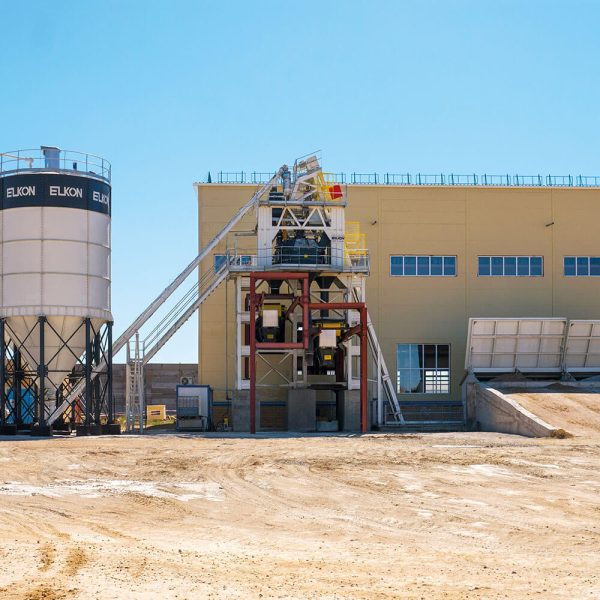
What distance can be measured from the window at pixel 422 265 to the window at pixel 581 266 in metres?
6.30

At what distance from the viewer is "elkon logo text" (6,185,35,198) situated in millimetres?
40812

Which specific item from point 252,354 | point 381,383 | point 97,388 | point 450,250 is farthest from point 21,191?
point 450,250

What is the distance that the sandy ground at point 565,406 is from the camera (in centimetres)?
3728

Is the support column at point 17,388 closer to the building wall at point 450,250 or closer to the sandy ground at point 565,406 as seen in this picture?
the building wall at point 450,250

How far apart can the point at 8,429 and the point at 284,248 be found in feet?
45.1

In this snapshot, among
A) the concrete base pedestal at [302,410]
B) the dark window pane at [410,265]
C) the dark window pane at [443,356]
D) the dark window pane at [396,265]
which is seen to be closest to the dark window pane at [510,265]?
the dark window pane at [410,265]

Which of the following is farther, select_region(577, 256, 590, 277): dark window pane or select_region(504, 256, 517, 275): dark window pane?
select_region(577, 256, 590, 277): dark window pane

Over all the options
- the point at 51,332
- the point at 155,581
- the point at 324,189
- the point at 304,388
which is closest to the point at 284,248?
the point at 324,189

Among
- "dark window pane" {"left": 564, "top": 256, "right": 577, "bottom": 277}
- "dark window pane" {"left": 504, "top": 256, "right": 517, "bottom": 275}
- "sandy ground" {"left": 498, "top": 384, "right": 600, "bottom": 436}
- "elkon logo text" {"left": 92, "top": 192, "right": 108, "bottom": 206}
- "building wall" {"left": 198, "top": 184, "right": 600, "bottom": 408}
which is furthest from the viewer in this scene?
"dark window pane" {"left": 564, "top": 256, "right": 577, "bottom": 277}

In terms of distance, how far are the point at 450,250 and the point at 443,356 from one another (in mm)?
5573

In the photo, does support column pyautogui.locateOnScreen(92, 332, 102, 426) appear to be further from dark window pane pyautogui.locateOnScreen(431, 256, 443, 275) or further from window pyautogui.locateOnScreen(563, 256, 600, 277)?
window pyautogui.locateOnScreen(563, 256, 600, 277)

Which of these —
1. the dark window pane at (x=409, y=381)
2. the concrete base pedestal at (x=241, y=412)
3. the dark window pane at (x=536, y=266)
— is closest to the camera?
the concrete base pedestal at (x=241, y=412)

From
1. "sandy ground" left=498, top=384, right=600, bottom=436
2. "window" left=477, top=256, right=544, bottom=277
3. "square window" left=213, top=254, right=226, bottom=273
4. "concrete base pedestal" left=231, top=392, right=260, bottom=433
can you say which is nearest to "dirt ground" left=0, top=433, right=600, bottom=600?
"sandy ground" left=498, top=384, right=600, bottom=436

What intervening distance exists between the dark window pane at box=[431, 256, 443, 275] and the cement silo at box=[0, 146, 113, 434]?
62.2 feet
